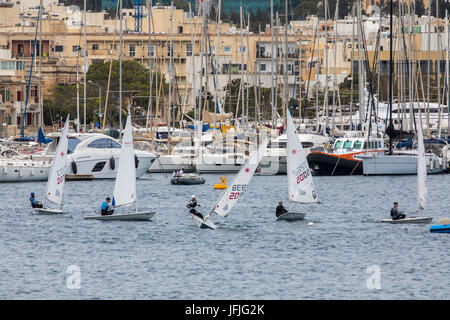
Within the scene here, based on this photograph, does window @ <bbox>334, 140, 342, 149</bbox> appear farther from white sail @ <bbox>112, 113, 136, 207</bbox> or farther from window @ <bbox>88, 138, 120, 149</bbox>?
white sail @ <bbox>112, 113, 136, 207</bbox>

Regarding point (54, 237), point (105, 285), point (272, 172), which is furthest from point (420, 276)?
point (272, 172)

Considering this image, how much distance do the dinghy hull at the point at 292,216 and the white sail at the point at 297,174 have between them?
165cm

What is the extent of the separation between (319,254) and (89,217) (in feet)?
43.7

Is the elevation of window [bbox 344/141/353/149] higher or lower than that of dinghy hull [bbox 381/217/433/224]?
higher

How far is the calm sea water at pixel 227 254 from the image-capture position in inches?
1366

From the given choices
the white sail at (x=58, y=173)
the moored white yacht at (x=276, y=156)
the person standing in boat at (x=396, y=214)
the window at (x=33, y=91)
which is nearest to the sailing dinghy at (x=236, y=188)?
the person standing in boat at (x=396, y=214)

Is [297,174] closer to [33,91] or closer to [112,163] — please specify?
[112,163]

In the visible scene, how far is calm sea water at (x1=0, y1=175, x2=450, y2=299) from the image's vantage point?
34.7 meters

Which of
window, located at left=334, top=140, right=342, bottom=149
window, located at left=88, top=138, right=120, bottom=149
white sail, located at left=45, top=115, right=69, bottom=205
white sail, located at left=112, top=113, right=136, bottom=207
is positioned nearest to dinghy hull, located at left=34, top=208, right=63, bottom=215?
white sail, located at left=45, top=115, right=69, bottom=205

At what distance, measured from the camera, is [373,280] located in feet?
117

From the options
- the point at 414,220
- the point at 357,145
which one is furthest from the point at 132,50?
the point at 414,220

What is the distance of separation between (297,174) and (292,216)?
289 centimetres

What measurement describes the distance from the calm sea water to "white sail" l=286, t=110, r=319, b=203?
5.01 ft
